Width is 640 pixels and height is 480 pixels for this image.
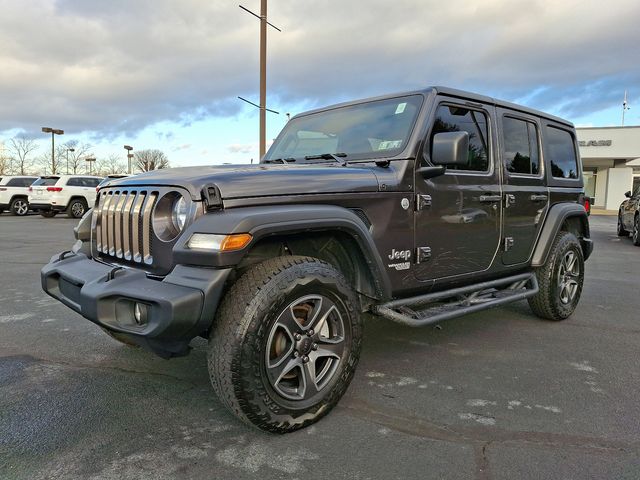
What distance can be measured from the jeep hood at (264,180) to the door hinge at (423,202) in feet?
1.28

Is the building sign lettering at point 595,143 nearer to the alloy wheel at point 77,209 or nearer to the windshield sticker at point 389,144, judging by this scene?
the alloy wheel at point 77,209

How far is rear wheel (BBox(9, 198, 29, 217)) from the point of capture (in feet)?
70.2

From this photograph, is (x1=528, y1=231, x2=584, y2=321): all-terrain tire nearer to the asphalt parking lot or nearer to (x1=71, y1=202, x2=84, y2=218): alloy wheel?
the asphalt parking lot

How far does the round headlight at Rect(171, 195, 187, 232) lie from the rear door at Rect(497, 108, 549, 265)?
2.62m

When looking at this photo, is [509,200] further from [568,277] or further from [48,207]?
[48,207]

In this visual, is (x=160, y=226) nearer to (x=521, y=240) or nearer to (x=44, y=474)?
(x=44, y=474)

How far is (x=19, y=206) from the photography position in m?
21.5

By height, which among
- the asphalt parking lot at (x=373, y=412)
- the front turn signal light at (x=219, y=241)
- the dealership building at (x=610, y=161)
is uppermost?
the dealership building at (x=610, y=161)

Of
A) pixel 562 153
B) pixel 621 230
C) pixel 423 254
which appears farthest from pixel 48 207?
pixel 621 230

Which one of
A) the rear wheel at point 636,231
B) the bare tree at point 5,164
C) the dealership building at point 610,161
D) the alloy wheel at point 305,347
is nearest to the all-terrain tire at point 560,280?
the alloy wheel at point 305,347

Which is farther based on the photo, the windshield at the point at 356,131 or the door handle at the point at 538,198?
A: the door handle at the point at 538,198

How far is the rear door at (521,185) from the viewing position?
4.09 m

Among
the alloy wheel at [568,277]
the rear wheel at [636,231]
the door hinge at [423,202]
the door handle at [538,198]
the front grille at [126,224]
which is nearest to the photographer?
the front grille at [126,224]

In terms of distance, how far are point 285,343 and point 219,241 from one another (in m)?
0.67
